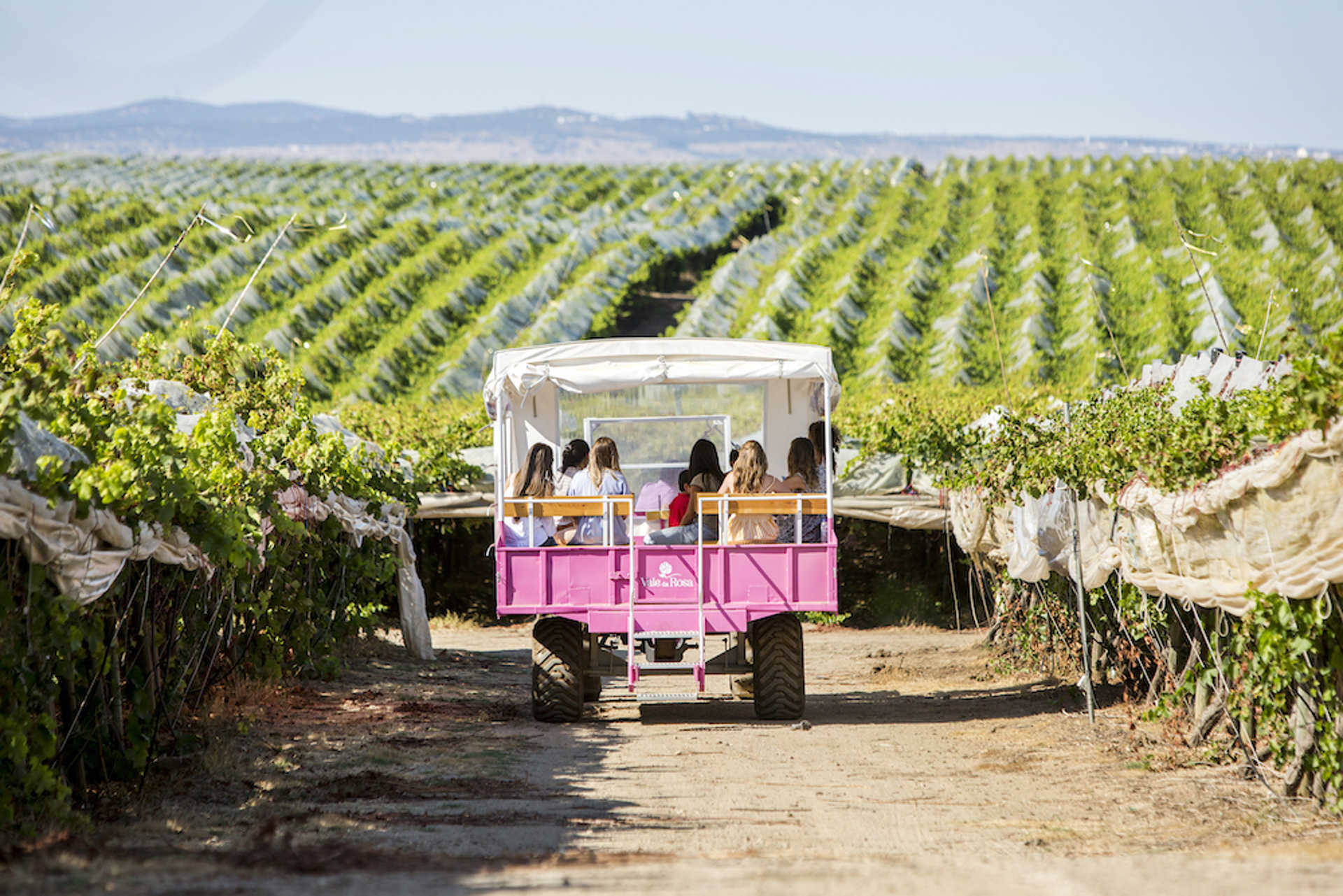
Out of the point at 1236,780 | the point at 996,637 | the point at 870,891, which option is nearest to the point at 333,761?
the point at 870,891

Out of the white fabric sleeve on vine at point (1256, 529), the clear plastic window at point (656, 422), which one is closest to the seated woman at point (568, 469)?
the clear plastic window at point (656, 422)

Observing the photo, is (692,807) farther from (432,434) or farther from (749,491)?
(432,434)

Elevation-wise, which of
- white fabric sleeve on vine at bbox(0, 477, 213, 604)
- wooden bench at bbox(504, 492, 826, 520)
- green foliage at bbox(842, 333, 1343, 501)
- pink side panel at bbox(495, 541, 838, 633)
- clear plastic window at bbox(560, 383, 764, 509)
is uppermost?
clear plastic window at bbox(560, 383, 764, 509)

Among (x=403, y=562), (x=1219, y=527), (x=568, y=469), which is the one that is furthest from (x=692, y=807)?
(x=403, y=562)

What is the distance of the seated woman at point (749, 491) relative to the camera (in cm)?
1088

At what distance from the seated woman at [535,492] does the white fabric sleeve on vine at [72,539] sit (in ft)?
12.8

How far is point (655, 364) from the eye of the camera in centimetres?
1102

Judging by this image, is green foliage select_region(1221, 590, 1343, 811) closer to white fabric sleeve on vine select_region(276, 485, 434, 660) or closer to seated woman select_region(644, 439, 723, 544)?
seated woman select_region(644, 439, 723, 544)

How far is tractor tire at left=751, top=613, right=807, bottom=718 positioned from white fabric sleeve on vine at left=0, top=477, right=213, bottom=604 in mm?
4839

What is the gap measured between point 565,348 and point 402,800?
14.6ft

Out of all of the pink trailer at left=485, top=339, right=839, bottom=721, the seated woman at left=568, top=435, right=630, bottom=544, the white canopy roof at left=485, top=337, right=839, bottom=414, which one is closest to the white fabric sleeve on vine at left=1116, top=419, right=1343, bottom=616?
the pink trailer at left=485, top=339, right=839, bottom=721

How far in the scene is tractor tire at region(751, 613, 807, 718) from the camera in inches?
424

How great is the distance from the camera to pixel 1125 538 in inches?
353

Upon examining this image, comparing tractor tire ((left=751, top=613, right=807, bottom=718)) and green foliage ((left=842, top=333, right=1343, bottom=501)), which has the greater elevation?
green foliage ((left=842, top=333, right=1343, bottom=501))
